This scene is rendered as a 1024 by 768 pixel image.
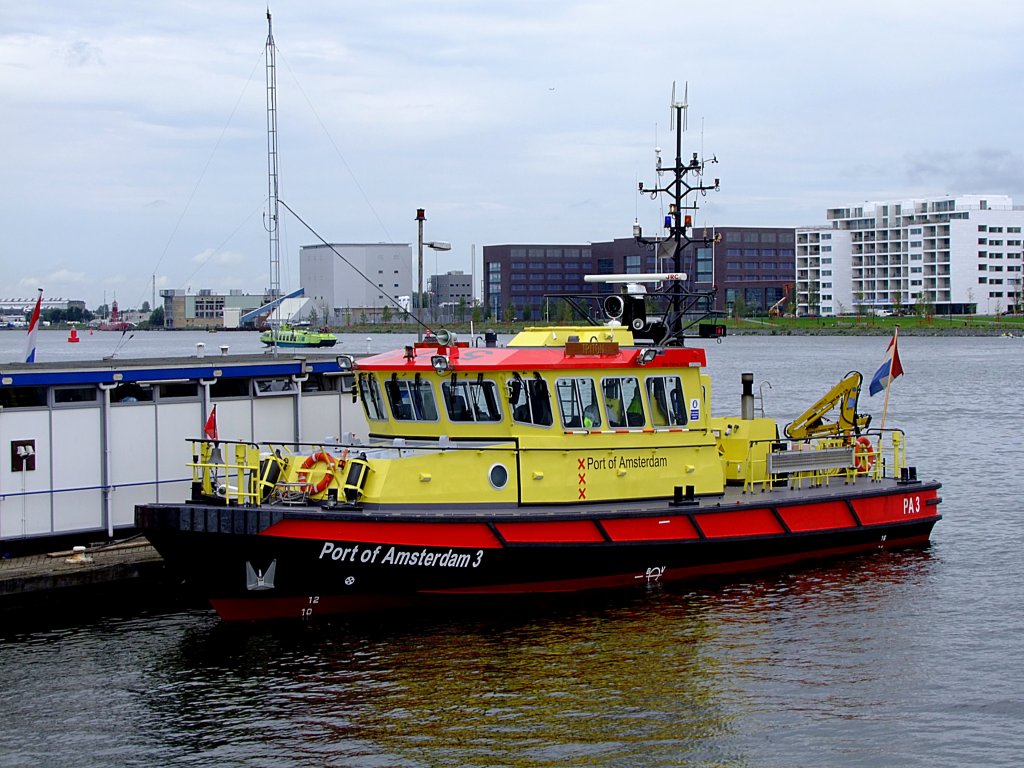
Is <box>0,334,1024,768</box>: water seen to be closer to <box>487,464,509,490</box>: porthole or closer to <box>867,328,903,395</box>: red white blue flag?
<box>487,464,509,490</box>: porthole

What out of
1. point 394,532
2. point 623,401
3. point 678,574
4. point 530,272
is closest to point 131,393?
point 394,532

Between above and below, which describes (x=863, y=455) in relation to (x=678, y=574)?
above

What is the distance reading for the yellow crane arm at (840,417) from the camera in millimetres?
23547

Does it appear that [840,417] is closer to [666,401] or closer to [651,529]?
[666,401]

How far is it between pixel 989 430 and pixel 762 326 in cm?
10818

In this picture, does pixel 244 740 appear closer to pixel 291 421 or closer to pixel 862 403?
pixel 291 421

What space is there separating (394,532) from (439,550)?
76 centimetres

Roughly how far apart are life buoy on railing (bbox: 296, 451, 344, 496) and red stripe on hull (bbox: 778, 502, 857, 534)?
7579mm

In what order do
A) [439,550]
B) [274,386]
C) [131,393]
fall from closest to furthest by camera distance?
1. [439,550]
2. [131,393]
3. [274,386]

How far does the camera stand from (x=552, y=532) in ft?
59.8

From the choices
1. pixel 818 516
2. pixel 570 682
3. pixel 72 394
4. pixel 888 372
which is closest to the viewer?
pixel 570 682

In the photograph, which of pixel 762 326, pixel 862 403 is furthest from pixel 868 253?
pixel 862 403

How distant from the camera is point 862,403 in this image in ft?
194

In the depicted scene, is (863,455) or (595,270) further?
(595,270)
